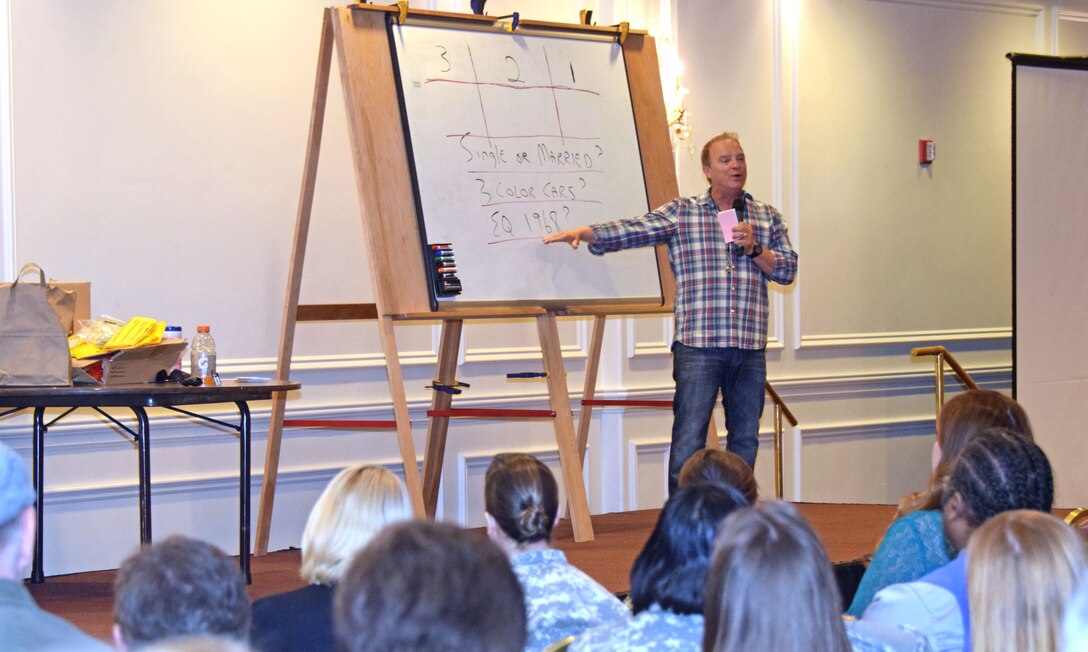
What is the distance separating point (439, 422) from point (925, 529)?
227 centimetres

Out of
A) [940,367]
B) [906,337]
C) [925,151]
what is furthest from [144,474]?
[925,151]

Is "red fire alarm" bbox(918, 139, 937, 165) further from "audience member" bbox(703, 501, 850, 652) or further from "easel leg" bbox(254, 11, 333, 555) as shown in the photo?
"audience member" bbox(703, 501, 850, 652)

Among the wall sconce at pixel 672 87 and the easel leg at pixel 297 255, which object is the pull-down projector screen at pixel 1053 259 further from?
the easel leg at pixel 297 255

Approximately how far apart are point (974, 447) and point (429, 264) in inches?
81.6

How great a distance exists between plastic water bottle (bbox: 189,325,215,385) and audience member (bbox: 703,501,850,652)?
8.11ft

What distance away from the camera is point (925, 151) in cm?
618

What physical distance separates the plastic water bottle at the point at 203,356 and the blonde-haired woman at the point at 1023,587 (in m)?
2.54

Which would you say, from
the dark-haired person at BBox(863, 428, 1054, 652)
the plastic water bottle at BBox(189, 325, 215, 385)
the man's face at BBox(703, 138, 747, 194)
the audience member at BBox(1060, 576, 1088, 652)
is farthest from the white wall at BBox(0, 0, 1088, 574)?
the audience member at BBox(1060, 576, 1088, 652)

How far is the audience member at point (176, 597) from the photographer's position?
1.33 metres

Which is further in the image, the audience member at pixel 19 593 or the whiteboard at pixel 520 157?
the whiteboard at pixel 520 157

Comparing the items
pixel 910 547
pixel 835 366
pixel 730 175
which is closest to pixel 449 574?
pixel 910 547

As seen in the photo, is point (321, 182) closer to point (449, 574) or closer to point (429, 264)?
point (429, 264)

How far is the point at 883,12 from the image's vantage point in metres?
6.11

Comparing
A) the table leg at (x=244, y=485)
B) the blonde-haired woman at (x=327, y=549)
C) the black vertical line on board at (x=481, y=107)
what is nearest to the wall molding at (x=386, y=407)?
the table leg at (x=244, y=485)
